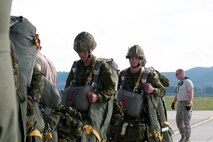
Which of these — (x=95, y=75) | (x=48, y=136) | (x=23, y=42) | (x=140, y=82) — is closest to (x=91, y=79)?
(x=95, y=75)

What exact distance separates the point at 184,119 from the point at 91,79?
6817 mm

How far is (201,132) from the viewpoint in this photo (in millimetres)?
15508

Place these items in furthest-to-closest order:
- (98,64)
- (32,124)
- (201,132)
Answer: (201,132) < (98,64) < (32,124)

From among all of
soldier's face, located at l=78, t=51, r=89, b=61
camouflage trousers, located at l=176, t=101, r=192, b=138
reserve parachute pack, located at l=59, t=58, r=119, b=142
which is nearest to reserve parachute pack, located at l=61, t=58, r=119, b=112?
reserve parachute pack, located at l=59, t=58, r=119, b=142

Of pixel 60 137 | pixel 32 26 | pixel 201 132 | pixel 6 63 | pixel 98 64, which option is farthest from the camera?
pixel 201 132

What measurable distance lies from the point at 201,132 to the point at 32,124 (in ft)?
40.5

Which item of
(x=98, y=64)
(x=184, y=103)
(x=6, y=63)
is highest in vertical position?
(x=6, y=63)

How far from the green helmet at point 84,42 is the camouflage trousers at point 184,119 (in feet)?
22.4

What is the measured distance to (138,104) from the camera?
6887 mm

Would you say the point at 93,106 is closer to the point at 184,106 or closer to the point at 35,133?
the point at 35,133

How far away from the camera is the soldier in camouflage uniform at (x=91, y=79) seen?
231 inches

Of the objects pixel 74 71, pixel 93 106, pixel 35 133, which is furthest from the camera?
pixel 74 71

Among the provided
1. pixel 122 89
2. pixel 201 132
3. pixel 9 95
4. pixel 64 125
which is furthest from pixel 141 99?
pixel 201 132

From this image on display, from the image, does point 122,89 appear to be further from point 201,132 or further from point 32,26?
point 201,132
